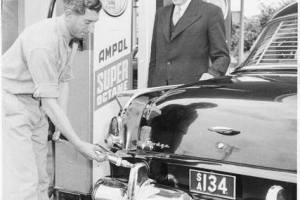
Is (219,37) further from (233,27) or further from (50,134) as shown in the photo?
(50,134)

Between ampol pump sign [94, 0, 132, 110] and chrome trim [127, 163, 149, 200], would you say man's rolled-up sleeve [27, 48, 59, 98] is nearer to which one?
chrome trim [127, 163, 149, 200]

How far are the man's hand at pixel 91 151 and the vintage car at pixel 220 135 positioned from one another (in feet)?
0.55

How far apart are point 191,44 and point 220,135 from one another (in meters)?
1.28

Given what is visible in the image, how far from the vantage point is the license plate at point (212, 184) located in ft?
6.85

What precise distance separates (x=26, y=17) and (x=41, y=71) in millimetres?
1282

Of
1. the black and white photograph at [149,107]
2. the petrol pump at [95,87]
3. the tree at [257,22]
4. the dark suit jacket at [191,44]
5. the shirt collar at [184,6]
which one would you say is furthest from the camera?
the shirt collar at [184,6]

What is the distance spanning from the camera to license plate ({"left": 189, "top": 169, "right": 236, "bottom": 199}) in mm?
2088

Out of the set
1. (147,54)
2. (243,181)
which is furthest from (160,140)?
(147,54)

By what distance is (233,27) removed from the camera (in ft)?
13.5

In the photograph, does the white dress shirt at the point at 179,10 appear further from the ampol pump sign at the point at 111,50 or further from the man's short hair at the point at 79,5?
the man's short hair at the point at 79,5

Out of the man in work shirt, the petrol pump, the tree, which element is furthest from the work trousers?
the tree

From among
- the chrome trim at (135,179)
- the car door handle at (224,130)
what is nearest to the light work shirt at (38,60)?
the chrome trim at (135,179)

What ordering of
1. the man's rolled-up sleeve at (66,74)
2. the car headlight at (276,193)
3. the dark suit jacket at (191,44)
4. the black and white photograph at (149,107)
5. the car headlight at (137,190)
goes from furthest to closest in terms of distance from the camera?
1. the dark suit jacket at (191,44)
2. the man's rolled-up sleeve at (66,74)
3. the car headlight at (137,190)
4. the black and white photograph at (149,107)
5. the car headlight at (276,193)

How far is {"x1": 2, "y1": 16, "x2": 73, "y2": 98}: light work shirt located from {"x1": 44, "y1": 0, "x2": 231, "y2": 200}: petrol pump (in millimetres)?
627
